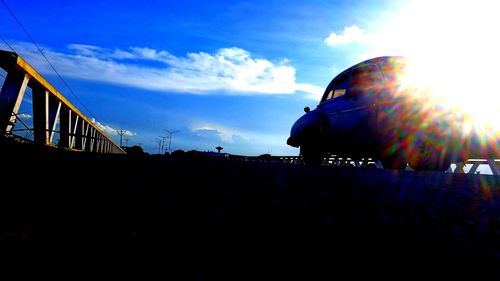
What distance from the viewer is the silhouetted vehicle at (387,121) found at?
6262mm

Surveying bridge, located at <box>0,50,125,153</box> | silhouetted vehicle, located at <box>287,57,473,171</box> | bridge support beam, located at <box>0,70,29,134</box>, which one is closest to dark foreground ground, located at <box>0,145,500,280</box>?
silhouetted vehicle, located at <box>287,57,473,171</box>

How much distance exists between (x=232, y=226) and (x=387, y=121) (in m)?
5.69

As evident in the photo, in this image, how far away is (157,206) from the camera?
1989mm

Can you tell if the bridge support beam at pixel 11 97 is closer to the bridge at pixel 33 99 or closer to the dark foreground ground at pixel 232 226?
the bridge at pixel 33 99

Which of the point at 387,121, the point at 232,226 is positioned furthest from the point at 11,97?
the point at 232,226

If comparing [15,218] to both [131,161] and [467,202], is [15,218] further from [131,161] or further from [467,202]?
[467,202]

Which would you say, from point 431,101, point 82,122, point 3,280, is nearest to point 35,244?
point 3,280

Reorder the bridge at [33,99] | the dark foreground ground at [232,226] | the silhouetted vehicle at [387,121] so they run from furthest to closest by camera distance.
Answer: the bridge at [33,99]
the silhouetted vehicle at [387,121]
the dark foreground ground at [232,226]

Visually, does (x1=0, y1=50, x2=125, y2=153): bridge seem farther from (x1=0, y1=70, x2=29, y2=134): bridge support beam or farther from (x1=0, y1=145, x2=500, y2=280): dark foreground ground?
(x1=0, y1=145, x2=500, y2=280): dark foreground ground

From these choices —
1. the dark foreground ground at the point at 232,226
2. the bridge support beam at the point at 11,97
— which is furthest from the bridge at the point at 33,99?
the dark foreground ground at the point at 232,226

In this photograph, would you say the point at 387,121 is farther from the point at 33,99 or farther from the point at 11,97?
the point at 33,99

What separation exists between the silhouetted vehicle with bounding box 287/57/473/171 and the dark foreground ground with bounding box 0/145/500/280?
332cm

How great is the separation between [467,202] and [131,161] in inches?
117

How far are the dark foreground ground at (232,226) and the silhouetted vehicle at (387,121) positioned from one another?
10.9 feet
